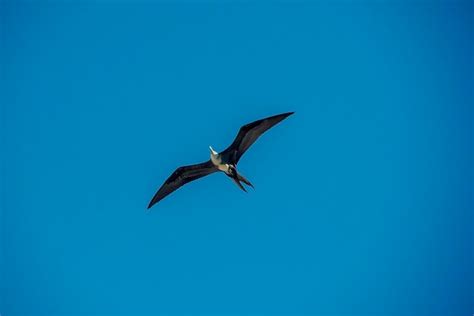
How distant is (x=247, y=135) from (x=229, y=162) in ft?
2.76

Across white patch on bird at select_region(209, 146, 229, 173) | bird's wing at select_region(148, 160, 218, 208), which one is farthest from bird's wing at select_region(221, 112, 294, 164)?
bird's wing at select_region(148, 160, 218, 208)

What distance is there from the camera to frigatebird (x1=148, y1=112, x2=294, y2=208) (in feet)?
55.1

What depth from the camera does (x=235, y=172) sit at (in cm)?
1698

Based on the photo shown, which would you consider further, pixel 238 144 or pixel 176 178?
pixel 176 178

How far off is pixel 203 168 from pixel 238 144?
1.38 meters

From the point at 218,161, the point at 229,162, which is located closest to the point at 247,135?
the point at 229,162

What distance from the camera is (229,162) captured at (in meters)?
17.3

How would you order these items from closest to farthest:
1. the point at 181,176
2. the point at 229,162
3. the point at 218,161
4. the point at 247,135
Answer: the point at 247,135, the point at 229,162, the point at 218,161, the point at 181,176

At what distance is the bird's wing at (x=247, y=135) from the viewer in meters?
16.7

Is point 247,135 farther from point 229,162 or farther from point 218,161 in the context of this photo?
point 218,161

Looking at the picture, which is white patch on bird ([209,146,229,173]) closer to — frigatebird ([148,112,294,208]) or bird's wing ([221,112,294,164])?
frigatebird ([148,112,294,208])

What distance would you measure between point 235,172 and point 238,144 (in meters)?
0.72

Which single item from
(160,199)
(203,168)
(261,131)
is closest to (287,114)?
(261,131)

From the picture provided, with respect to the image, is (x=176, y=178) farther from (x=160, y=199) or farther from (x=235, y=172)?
(x=235, y=172)
